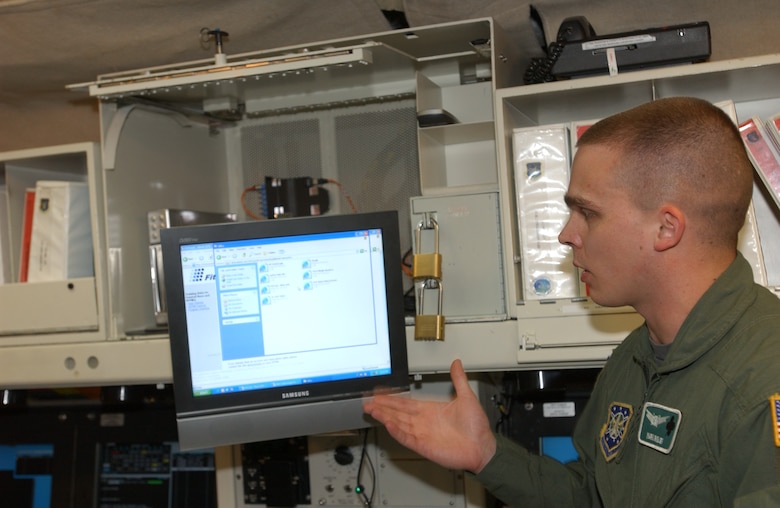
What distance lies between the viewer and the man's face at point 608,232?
4.42ft

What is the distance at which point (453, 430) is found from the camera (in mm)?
1640

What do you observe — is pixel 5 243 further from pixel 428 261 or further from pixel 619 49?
pixel 619 49

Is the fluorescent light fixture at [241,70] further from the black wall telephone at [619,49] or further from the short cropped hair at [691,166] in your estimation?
the short cropped hair at [691,166]

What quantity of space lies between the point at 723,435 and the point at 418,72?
1.17 meters

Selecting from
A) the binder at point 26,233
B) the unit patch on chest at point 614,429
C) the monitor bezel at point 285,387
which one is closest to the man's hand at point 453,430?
the monitor bezel at point 285,387

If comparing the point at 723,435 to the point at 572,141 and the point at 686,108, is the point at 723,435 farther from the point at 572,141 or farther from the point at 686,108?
the point at 572,141

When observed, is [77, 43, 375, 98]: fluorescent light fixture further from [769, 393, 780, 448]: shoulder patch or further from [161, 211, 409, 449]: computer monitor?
[769, 393, 780, 448]: shoulder patch

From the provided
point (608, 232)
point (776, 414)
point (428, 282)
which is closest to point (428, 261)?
point (428, 282)

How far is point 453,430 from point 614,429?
1.09 feet

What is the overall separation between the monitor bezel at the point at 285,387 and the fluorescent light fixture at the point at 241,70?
13.4 inches

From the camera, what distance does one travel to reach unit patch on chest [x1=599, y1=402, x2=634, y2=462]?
1.42 m

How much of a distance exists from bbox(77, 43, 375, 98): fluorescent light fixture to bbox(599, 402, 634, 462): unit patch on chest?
2.96 feet

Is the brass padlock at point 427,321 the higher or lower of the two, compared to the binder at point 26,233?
lower

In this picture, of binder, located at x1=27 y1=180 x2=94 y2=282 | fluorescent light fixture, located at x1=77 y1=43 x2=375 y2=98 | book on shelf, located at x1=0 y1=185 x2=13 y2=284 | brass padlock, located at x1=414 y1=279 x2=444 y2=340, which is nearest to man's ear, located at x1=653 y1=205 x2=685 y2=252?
brass padlock, located at x1=414 y1=279 x2=444 y2=340
